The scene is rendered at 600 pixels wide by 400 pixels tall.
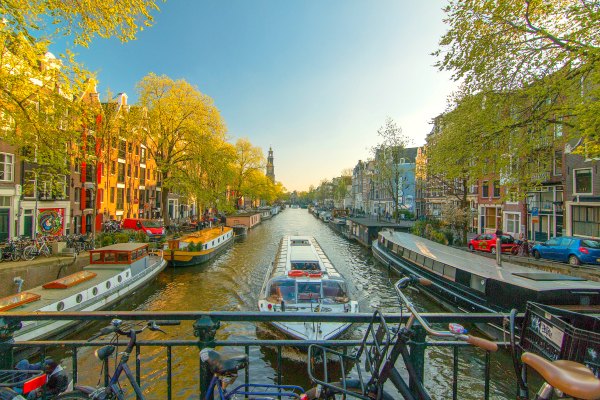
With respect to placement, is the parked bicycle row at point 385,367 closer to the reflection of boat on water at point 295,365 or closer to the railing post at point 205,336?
the railing post at point 205,336

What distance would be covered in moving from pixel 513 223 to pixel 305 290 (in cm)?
3162

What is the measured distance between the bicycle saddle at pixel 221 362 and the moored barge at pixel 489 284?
8500mm

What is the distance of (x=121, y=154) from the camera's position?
142ft

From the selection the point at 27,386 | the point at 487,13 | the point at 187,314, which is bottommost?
the point at 27,386

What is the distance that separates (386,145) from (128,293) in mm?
39349

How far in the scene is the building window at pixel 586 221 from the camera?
26.0 metres

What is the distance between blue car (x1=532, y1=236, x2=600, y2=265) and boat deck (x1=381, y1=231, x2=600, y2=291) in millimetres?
5271

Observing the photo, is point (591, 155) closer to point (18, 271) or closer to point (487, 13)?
point (487, 13)

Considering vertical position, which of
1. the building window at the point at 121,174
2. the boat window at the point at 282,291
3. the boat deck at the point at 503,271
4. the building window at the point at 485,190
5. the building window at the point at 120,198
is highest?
the building window at the point at 121,174

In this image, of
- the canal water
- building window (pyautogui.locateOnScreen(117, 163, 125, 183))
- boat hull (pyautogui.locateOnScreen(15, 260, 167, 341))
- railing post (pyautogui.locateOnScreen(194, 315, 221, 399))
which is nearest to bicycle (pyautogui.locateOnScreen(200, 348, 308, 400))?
railing post (pyautogui.locateOnScreen(194, 315, 221, 399))

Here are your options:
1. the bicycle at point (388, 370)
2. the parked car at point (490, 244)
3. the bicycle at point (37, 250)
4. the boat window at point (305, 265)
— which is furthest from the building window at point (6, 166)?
the parked car at point (490, 244)

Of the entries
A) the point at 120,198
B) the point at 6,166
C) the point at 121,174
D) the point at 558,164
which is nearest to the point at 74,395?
the point at 6,166

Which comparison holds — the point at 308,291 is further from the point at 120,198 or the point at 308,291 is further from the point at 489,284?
the point at 120,198

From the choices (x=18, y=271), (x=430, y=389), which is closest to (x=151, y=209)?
(x=18, y=271)
